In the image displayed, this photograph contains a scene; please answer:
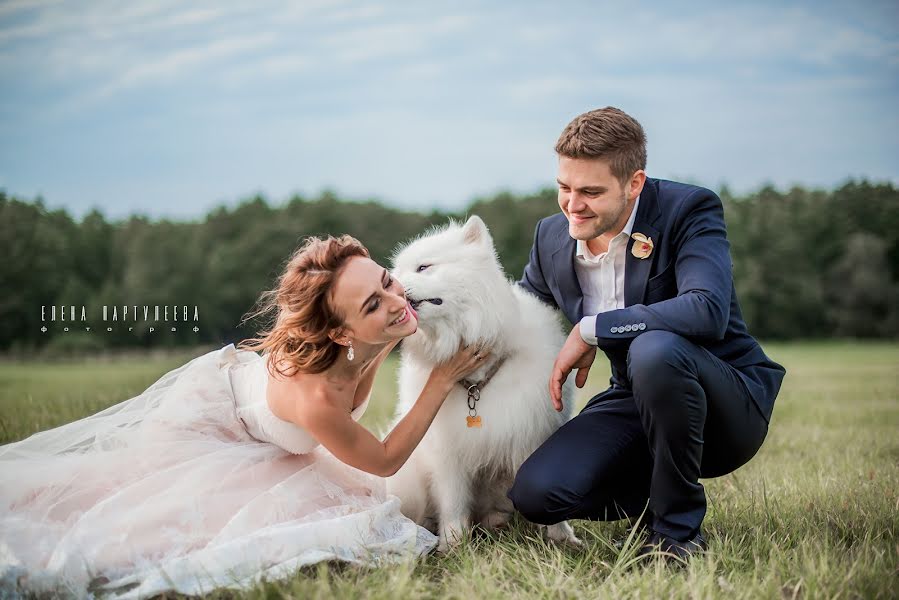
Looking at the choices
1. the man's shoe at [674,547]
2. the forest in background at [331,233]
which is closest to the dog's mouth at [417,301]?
the man's shoe at [674,547]

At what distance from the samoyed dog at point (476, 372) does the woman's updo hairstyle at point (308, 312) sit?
339 millimetres

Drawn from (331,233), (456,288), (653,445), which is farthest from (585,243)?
(331,233)

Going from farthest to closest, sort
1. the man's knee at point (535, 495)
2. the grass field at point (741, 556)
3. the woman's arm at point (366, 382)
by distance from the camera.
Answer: the woman's arm at point (366, 382), the man's knee at point (535, 495), the grass field at point (741, 556)

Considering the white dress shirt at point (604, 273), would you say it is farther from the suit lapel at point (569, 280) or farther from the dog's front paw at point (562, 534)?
the dog's front paw at point (562, 534)

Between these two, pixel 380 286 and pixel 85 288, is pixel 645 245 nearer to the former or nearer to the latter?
pixel 380 286

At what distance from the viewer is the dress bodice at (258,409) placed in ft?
10.7

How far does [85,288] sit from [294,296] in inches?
1009

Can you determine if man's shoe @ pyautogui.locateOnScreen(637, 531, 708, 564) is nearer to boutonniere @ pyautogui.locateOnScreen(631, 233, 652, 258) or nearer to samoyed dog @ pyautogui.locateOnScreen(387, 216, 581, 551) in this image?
samoyed dog @ pyautogui.locateOnScreen(387, 216, 581, 551)

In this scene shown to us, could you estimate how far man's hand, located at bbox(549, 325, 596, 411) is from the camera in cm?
316

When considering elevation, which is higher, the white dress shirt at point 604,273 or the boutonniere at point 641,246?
the boutonniere at point 641,246

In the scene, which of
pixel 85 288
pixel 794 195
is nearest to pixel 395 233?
pixel 85 288

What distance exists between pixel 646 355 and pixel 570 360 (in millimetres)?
400

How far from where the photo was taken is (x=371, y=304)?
117 inches

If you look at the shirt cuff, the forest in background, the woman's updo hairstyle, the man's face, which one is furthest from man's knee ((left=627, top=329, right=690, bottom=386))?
the forest in background
